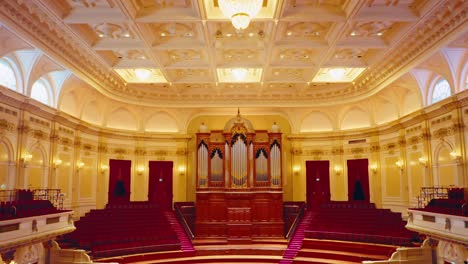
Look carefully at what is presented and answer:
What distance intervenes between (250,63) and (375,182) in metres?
8.48

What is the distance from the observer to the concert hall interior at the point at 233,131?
962 cm

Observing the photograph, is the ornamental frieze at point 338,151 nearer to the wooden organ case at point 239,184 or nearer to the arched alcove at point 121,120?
the wooden organ case at point 239,184

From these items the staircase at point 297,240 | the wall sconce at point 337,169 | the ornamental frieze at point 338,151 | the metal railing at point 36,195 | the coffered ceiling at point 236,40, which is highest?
the coffered ceiling at point 236,40

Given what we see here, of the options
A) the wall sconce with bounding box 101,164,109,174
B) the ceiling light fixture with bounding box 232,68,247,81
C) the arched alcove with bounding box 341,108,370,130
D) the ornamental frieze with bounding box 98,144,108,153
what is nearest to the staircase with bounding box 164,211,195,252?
the wall sconce with bounding box 101,164,109,174

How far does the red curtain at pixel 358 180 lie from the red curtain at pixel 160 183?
912 cm

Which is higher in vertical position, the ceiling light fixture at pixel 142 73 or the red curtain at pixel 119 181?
the ceiling light fixture at pixel 142 73

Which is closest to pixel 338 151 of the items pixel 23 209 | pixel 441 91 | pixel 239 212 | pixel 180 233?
pixel 239 212

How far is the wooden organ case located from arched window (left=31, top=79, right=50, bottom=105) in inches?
275

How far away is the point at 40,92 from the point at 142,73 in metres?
4.01

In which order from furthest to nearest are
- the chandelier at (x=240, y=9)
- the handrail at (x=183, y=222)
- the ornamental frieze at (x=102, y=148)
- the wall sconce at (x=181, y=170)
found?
the wall sconce at (x=181, y=170)
the ornamental frieze at (x=102, y=148)
the handrail at (x=183, y=222)
the chandelier at (x=240, y=9)

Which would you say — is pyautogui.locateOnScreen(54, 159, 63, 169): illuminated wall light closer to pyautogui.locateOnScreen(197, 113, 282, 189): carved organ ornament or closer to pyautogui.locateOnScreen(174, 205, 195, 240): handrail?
pyautogui.locateOnScreen(174, 205, 195, 240): handrail

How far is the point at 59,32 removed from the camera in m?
10.1

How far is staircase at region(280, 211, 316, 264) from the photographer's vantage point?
13.2 metres

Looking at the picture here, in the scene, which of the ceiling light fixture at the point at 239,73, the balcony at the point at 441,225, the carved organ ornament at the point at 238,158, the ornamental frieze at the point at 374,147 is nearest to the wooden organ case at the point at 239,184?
the carved organ ornament at the point at 238,158
